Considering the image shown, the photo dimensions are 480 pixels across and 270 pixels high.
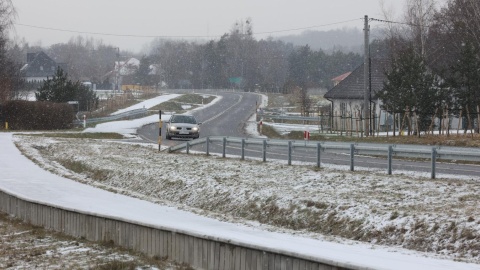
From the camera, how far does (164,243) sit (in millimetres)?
12055

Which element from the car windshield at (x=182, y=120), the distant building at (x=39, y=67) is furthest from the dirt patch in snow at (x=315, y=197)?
the distant building at (x=39, y=67)

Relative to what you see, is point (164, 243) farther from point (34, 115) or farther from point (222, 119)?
point (222, 119)

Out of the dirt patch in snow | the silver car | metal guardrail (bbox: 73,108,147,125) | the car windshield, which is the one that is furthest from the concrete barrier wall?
metal guardrail (bbox: 73,108,147,125)

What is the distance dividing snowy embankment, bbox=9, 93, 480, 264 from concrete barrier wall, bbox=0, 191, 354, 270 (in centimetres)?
367

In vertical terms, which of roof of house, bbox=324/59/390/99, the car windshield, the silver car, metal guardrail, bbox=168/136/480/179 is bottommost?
the silver car

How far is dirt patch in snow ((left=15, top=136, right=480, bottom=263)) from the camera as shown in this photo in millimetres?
14125

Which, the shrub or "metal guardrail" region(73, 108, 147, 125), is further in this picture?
"metal guardrail" region(73, 108, 147, 125)

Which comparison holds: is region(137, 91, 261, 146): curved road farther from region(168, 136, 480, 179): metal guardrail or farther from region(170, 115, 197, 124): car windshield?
region(168, 136, 480, 179): metal guardrail

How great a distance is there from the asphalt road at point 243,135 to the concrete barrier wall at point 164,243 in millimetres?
11131

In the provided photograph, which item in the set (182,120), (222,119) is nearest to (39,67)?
(222,119)

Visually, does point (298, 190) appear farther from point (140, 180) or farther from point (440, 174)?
point (140, 180)

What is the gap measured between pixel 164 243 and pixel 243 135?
1511 inches

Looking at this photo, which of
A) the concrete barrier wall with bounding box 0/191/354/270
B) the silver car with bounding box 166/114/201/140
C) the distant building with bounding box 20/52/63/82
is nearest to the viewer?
the concrete barrier wall with bounding box 0/191/354/270

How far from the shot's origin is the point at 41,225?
16078 mm
